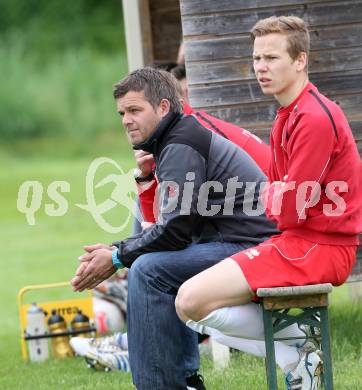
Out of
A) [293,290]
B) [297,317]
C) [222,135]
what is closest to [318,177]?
[293,290]

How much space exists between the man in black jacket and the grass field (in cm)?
96

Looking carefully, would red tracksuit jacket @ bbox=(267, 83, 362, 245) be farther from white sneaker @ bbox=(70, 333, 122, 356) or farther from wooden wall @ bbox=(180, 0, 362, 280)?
white sneaker @ bbox=(70, 333, 122, 356)

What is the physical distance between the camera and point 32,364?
7.67 metres

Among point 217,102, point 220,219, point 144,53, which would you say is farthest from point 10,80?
point 220,219

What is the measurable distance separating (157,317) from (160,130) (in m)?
0.86

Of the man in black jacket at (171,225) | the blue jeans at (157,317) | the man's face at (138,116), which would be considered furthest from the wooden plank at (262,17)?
the blue jeans at (157,317)

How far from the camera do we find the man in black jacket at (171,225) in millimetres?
5191

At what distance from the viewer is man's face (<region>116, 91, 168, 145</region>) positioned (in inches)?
215

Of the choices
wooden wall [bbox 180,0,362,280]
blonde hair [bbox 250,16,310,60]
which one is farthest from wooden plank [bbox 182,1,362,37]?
blonde hair [bbox 250,16,310,60]

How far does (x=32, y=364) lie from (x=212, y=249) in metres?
2.70

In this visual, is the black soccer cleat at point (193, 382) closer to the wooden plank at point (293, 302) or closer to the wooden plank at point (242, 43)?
the wooden plank at point (293, 302)

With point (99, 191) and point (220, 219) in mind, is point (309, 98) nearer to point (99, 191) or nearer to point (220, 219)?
point (220, 219)

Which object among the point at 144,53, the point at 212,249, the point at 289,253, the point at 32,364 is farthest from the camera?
the point at 144,53

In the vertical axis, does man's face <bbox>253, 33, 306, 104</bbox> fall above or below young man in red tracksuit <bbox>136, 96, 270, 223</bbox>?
above
